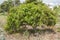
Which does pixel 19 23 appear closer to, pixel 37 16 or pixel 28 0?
pixel 37 16

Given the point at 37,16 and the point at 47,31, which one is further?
the point at 47,31

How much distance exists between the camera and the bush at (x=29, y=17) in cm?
997

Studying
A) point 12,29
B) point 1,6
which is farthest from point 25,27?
point 1,6

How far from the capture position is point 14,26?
10.2 metres

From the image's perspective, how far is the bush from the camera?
9969 millimetres

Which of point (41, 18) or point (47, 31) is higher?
point (41, 18)

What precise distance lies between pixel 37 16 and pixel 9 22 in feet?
4.45

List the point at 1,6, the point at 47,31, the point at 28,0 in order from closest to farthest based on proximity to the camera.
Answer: the point at 47,31 → the point at 28,0 → the point at 1,6

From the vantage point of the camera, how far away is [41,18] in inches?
392

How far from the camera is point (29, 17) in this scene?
10023mm

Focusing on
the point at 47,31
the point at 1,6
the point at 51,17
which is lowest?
the point at 1,6

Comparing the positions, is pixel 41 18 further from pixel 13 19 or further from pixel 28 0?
pixel 28 0

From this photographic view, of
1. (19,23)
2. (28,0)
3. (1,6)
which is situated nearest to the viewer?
(19,23)

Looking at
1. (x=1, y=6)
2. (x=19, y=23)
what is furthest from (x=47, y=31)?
(x=1, y=6)
